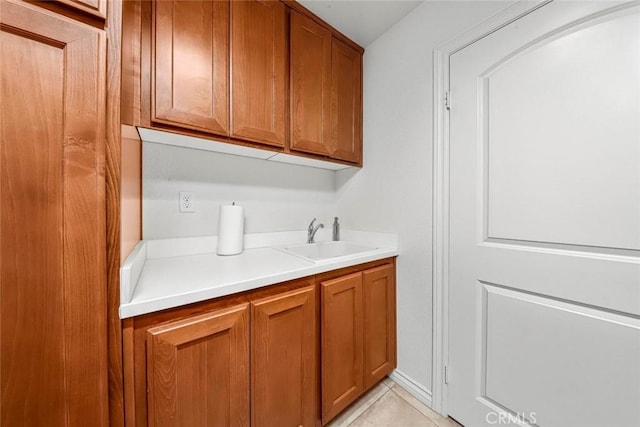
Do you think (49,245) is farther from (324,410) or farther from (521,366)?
(521,366)

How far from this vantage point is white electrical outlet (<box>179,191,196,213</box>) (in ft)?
4.13

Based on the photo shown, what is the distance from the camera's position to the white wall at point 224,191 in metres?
1.19

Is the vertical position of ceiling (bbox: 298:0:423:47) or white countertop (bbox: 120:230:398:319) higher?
ceiling (bbox: 298:0:423:47)

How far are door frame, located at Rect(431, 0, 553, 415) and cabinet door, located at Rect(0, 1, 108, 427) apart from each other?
4.41 feet

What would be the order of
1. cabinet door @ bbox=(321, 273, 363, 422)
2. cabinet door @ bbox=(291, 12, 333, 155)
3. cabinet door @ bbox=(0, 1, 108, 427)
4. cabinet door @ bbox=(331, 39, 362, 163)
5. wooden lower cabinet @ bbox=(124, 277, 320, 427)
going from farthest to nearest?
1. cabinet door @ bbox=(331, 39, 362, 163)
2. cabinet door @ bbox=(291, 12, 333, 155)
3. cabinet door @ bbox=(321, 273, 363, 422)
4. wooden lower cabinet @ bbox=(124, 277, 320, 427)
5. cabinet door @ bbox=(0, 1, 108, 427)

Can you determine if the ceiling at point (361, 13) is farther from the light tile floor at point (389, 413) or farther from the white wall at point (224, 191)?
the light tile floor at point (389, 413)

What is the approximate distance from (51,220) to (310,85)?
4.18 ft

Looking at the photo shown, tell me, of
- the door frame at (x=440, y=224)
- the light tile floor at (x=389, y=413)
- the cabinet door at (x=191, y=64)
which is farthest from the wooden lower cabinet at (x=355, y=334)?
the cabinet door at (x=191, y=64)

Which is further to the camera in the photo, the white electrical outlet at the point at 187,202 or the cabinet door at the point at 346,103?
the cabinet door at the point at 346,103

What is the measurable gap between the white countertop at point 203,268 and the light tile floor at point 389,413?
2.67 ft

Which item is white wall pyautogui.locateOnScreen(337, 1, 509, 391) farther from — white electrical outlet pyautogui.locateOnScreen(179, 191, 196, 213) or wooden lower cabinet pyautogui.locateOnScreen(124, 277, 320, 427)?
white electrical outlet pyautogui.locateOnScreen(179, 191, 196, 213)

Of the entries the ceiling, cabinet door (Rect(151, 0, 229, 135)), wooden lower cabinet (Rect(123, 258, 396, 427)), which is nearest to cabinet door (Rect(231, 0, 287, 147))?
cabinet door (Rect(151, 0, 229, 135))

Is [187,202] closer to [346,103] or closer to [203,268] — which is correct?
[203,268]

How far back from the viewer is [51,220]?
0.54m
